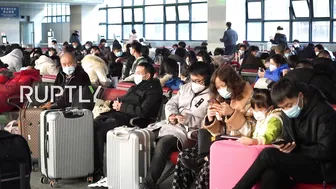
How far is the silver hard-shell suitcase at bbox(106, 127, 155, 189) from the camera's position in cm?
646

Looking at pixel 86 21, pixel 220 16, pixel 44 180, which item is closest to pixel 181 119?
pixel 44 180

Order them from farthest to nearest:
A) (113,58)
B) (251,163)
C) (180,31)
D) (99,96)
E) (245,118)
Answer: (180,31)
(113,58)
(99,96)
(245,118)
(251,163)

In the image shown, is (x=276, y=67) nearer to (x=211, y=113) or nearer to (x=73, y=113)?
(x=73, y=113)

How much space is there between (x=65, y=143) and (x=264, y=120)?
243 centimetres

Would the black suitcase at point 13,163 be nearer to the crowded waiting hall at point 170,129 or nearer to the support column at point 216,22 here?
the crowded waiting hall at point 170,129

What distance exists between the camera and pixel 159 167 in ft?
20.9

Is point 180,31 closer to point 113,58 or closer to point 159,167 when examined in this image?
point 113,58

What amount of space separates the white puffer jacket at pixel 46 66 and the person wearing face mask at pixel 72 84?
4.91m

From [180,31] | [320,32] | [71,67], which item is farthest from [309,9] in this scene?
[71,67]

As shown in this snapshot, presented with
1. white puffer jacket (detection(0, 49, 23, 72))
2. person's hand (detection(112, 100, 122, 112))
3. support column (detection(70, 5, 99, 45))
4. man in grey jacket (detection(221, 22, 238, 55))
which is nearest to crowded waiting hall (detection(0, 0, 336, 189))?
person's hand (detection(112, 100, 122, 112))

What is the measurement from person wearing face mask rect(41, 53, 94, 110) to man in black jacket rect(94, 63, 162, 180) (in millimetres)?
400

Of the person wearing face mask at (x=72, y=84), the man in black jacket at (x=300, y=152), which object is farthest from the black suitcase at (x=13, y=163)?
the person wearing face mask at (x=72, y=84)

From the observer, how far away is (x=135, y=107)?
24.3 ft

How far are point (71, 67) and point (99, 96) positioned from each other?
0.52 metres
